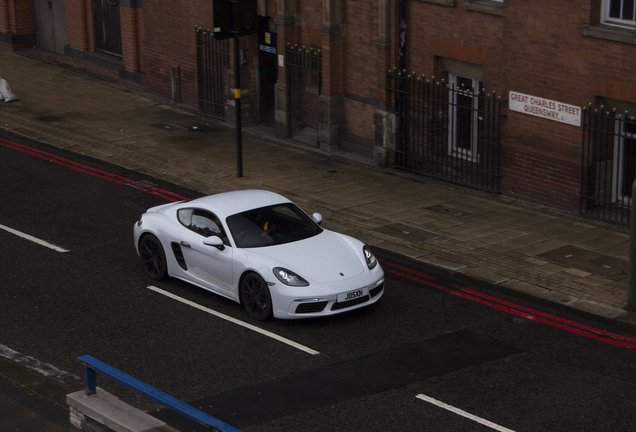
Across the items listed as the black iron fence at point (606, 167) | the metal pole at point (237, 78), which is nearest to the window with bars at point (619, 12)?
the black iron fence at point (606, 167)

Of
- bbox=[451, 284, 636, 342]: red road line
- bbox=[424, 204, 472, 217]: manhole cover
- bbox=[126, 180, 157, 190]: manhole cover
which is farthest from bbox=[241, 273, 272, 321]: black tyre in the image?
bbox=[126, 180, 157, 190]: manhole cover

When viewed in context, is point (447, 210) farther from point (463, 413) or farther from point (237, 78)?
point (463, 413)

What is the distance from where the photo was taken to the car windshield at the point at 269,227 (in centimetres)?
1220

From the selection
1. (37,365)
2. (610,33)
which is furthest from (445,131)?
(37,365)

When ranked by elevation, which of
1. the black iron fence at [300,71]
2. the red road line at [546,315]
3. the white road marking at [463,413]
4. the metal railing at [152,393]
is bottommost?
the red road line at [546,315]

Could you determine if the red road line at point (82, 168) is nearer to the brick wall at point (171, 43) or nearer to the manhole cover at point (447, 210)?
the manhole cover at point (447, 210)

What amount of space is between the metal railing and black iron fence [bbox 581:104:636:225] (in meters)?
10.00

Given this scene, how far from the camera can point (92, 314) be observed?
12.1 metres

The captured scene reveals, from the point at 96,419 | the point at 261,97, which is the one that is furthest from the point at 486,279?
the point at 261,97

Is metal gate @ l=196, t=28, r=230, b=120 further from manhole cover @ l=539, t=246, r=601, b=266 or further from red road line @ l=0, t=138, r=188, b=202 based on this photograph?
manhole cover @ l=539, t=246, r=601, b=266

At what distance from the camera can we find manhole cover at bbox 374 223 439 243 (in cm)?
1507

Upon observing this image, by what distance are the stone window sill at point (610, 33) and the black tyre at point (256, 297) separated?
727 centimetres

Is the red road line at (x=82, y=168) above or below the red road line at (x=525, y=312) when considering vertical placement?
above

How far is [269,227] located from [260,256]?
2.34 ft
